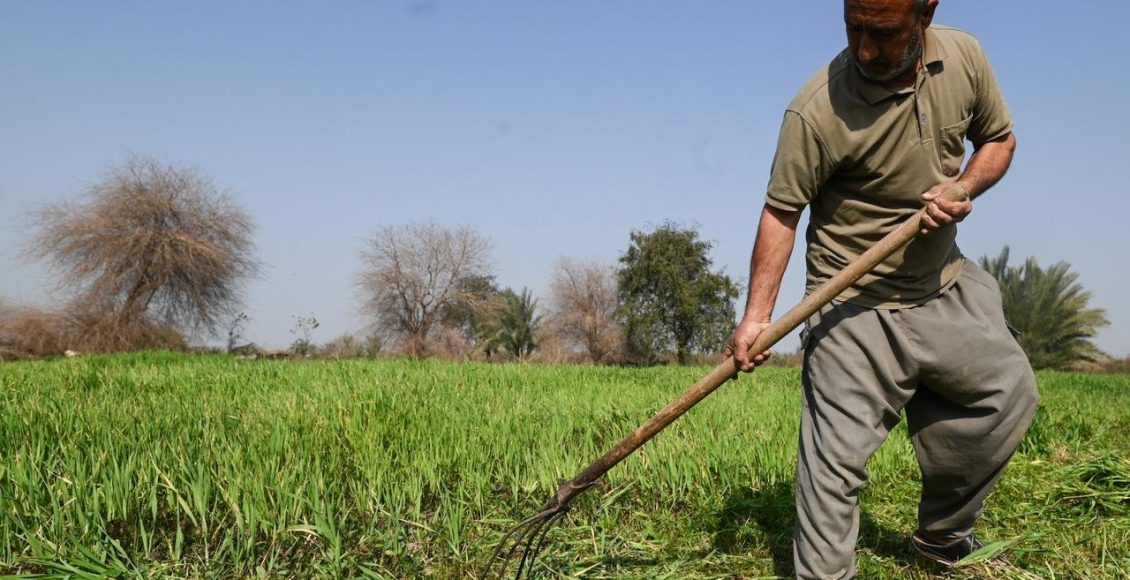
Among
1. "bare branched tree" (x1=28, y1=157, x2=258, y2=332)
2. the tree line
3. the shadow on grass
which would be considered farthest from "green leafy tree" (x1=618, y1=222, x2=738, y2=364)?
the shadow on grass

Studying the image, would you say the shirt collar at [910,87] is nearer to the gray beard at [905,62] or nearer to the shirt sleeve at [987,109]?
the gray beard at [905,62]

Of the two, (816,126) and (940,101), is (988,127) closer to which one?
(940,101)

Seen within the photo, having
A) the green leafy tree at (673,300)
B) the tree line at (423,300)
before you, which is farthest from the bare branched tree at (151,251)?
the green leafy tree at (673,300)

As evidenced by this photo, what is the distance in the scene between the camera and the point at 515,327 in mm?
34250

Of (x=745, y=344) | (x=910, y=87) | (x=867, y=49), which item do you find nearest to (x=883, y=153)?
(x=910, y=87)

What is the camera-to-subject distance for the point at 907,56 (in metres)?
2.69

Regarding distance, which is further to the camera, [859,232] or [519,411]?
[519,411]

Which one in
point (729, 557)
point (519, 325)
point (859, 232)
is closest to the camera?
point (859, 232)

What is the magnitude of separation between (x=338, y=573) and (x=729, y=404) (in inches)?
167

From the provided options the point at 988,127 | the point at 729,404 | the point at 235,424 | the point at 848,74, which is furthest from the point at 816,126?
the point at 729,404

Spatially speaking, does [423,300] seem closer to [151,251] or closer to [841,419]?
[151,251]

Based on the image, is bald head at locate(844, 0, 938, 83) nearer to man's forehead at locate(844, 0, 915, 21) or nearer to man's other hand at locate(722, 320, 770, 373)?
man's forehead at locate(844, 0, 915, 21)

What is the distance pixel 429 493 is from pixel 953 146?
266cm

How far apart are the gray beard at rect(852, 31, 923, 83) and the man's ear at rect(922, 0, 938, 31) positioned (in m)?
0.07
